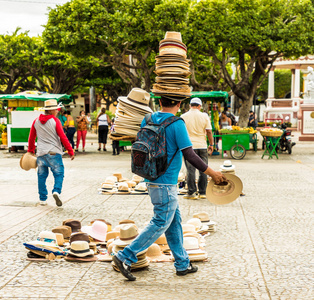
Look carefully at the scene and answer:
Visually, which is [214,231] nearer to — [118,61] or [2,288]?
[2,288]

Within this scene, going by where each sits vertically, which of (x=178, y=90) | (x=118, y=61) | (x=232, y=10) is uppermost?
(x=232, y=10)

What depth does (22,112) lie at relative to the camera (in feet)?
66.6

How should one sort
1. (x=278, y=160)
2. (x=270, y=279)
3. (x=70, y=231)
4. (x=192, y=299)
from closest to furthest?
(x=192, y=299) < (x=270, y=279) < (x=70, y=231) < (x=278, y=160)

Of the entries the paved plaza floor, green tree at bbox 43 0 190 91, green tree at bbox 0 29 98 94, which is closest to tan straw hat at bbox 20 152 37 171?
the paved plaza floor

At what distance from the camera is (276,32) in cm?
2388

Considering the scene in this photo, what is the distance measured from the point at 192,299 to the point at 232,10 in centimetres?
2177

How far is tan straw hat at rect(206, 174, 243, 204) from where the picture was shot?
16.0 ft

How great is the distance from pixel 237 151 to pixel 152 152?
1375 centimetres

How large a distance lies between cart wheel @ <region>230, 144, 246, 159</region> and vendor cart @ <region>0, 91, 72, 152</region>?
23.2 ft

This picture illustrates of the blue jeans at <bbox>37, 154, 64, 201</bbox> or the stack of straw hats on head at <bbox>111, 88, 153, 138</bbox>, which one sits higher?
the stack of straw hats on head at <bbox>111, 88, 153, 138</bbox>

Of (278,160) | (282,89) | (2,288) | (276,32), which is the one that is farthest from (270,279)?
(282,89)

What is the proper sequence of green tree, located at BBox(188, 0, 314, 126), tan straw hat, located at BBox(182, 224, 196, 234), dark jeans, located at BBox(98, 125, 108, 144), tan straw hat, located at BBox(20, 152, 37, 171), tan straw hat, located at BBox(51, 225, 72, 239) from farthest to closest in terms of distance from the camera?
green tree, located at BBox(188, 0, 314, 126) → dark jeans, located at BBox(98, 125, 108, 144) → tan straw hat, located at BBox(20, 152, 37, 171) → tan straw hat, located at BBox(51, 225, 72, 239) → tan straw hat, located at BBox(182, 224, 196, 234)

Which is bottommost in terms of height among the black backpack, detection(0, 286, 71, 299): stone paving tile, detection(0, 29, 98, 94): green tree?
detection(0, 286, 71, 299): stone paving tile

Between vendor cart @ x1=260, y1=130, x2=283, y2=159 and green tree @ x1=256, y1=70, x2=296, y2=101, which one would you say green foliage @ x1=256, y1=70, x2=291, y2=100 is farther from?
vendor cart @ x1=260, y1=130, x2=283, y2=159
